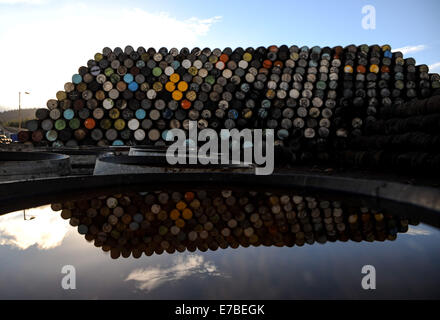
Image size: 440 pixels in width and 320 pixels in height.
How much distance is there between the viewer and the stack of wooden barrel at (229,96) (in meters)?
9.16

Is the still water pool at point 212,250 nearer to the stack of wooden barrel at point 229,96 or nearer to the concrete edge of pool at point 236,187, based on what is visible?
the concrete edge of pool at point 236,187

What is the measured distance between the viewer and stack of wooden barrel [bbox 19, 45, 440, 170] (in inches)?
360

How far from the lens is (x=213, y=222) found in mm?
1632

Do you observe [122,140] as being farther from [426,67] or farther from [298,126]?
[426,67]

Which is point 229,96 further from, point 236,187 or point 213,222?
point 213,222

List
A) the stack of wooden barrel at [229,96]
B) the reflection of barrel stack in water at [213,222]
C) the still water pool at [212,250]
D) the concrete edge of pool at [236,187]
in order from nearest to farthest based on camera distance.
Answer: the still water pool at [212,250] → the reflection of barrel stack in water at [213,222] → the concrete edge of pool at [236,187] → the stack of wooden barrel at [229,96]

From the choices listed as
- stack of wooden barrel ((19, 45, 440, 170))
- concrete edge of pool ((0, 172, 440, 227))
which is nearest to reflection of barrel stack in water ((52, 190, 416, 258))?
concrete edge of pool ((0, 172, 440, 227))

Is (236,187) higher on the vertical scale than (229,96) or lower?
lower

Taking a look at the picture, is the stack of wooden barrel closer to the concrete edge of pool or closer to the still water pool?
the concrete edge of pool

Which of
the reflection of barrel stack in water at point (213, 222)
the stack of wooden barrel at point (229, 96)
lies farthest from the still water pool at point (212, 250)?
the stack of wooden barrel at point (229, 96)

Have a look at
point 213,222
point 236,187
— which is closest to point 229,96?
point 236,187

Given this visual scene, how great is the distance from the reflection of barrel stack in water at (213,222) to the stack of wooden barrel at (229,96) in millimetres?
7341

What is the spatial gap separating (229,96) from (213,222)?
8109 millimetres
